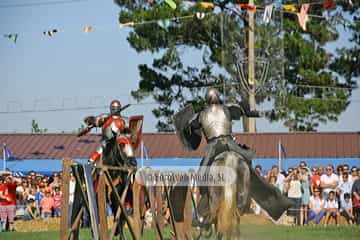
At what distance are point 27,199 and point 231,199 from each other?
9.52 metres

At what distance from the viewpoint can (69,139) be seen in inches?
1066

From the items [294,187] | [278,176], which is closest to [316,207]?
[294,187]

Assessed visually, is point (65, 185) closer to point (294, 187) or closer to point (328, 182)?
point (294, 187)

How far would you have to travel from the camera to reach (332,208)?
59.4 ft

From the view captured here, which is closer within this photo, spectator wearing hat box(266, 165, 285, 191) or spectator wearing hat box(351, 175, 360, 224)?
spectator wearing hat box(351, 175, 360, 224)

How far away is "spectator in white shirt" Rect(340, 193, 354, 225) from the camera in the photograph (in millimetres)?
17938

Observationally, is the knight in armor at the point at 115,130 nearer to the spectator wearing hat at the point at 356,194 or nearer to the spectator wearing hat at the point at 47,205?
the spectator wearing hat at the point at 47,205

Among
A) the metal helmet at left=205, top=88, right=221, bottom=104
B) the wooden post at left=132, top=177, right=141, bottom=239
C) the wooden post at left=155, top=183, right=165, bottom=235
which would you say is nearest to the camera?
the wooden post at left=132, top=177, right=141, bottom=239

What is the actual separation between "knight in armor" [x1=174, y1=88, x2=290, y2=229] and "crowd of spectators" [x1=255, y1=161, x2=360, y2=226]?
21.3 feet

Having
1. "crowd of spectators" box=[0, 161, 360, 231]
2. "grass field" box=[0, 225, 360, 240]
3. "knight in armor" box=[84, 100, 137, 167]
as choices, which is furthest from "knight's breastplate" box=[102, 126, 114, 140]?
"crowd of spectators" box=[0, 161, 360, 231]

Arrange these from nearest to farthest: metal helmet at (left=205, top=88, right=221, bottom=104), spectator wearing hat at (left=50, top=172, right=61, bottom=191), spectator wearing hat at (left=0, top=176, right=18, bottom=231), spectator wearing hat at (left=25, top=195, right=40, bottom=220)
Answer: metal helmet at (left=205, top=88, right=221, bottom=104), spectator wearing hat at (left=0, top=176, right=18, bottom=231), spectator wearing hat at (left=25, top=195, right=40, bottom=220), spectator wearing hat at (left=50, top=172, right=61, bottom=191)

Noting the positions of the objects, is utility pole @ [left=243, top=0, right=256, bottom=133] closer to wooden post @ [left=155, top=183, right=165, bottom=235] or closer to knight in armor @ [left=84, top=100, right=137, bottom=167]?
knight in armor @ [left=84, top=100, right=137, bottom=167]

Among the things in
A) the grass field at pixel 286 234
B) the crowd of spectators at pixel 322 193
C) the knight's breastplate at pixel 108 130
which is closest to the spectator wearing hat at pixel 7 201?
the grass field at pixel 286 234

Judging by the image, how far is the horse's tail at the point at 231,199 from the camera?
9961 millimetres
